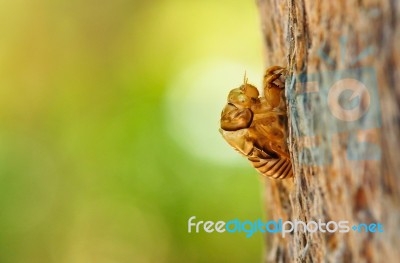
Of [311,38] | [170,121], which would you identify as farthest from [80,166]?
[311,38]

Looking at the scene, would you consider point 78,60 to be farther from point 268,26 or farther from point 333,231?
point 333,231

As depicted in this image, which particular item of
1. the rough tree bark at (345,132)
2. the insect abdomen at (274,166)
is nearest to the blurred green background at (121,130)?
the insect abdomen at (274,166)

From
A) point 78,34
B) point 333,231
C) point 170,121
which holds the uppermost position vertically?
point 78,34

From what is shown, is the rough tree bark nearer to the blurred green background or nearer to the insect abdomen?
the insect abdomen

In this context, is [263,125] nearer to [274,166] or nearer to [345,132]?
[274,166]

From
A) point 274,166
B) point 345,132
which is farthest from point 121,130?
point 345,132

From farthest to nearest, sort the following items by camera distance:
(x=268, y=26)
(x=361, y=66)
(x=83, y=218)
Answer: (x=83, y=218) < (x=268, y=26) < (x=361, y=66)

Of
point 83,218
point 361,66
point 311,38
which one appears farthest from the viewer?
point 83,218
